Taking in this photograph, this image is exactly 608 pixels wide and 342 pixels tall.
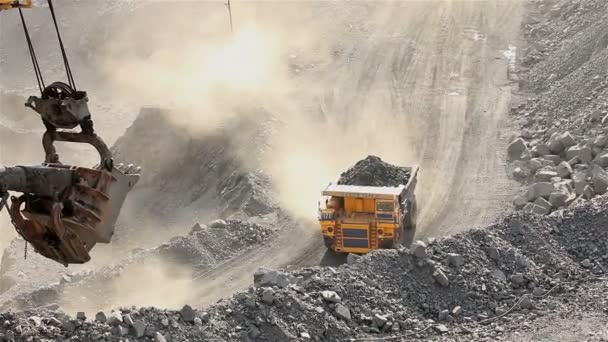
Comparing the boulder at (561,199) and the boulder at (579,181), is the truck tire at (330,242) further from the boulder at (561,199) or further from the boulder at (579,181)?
the boulder at (579,181)

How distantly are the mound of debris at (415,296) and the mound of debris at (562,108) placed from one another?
166 inches

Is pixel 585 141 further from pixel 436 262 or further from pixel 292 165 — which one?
pixel 436 262

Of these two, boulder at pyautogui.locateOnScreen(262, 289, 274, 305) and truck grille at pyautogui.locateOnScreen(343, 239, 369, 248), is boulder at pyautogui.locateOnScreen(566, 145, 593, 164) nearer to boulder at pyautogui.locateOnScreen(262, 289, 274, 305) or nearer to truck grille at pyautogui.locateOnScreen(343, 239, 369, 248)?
truck grille at pyautogui.locateOnScreen(343, 239, 369, 248)

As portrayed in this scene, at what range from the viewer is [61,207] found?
15.2m

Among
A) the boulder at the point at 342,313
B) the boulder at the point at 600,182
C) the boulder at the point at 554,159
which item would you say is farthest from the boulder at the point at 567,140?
the boulder at the point at 342,313

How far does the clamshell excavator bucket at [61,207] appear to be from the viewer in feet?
50.1

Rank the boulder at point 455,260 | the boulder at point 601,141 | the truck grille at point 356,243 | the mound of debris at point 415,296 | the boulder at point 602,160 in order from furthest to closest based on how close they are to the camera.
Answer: the boulder at point 601,141 → the boulder at point 602,160 → the truck grille at point 356,243 → the boulder at point 455,260 → the mound of debris at point 415,296

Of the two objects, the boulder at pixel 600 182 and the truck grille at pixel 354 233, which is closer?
the truck grille at pixel 354 233

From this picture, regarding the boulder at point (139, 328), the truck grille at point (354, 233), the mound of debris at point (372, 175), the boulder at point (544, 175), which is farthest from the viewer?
the boulder at point (544, 175)

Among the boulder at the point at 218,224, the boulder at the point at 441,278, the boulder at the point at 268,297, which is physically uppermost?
the boulder at the point at 268,297

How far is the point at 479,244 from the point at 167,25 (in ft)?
103

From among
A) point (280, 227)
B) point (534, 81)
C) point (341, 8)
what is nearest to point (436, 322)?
point (280, 227)

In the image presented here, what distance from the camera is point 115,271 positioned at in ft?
81.6

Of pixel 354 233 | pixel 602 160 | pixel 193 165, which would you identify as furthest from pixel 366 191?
pixel 193 165
